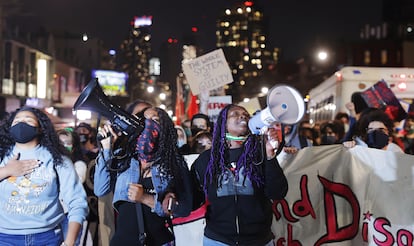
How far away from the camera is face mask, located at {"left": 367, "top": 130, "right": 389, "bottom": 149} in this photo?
576 centimetres

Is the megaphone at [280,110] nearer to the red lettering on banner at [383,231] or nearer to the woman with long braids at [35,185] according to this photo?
the woman with long braids at [35,185]

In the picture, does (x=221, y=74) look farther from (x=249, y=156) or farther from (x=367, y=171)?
(x=249, y=156)

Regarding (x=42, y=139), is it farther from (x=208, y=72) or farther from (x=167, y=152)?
(x=208, y=72)

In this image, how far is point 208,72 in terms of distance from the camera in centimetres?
966

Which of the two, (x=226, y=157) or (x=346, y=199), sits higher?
(x=226, y=157)

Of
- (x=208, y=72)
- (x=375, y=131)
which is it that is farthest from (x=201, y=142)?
(x=208, y=72)

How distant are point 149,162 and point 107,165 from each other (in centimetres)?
29

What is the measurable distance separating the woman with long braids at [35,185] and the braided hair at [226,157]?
3.12ft

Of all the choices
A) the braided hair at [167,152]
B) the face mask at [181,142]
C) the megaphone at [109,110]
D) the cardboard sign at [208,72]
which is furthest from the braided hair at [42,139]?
the cardboard sign at [208,72]

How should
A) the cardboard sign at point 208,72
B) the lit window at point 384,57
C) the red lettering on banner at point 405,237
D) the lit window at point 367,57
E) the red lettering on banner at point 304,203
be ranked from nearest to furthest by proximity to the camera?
the red lettering on banner at point 405,237, the red lettering on banner at point 304,203, the cardboard sign at point 208,72, the lit window at point 384,57, the lit window at point 367,57

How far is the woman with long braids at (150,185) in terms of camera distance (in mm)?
3615

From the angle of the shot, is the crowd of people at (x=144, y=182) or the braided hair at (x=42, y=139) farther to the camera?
the braided hair at (x=42, y=139)

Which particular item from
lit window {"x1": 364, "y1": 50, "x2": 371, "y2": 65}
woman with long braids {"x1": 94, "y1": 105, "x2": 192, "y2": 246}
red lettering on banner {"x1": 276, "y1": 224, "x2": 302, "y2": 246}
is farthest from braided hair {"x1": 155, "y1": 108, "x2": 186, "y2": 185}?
lit window {"x1": 364, "y1": 50, "x2": 371, "y2": 65}

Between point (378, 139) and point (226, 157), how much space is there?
2482mm
